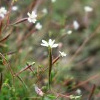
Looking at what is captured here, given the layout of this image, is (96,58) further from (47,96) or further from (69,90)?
(47,96)

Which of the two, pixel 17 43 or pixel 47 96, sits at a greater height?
pixel 17 43

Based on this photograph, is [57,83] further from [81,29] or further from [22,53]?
[81,29]

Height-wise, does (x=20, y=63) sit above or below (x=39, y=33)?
below

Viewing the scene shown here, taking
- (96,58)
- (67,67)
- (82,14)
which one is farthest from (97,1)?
(67,67)

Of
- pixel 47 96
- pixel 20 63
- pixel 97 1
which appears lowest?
pixel 47 96

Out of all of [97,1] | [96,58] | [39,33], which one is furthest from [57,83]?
[97,1]

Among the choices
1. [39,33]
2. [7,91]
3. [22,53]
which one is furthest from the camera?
[39,33]

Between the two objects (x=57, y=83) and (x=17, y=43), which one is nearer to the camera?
(x=57, y=83)

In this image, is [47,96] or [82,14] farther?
[82,14]

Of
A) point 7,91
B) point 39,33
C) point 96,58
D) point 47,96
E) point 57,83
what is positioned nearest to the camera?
point 47,96

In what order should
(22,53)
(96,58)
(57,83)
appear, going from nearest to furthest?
(57,83)
(22,53)
(96,58)
